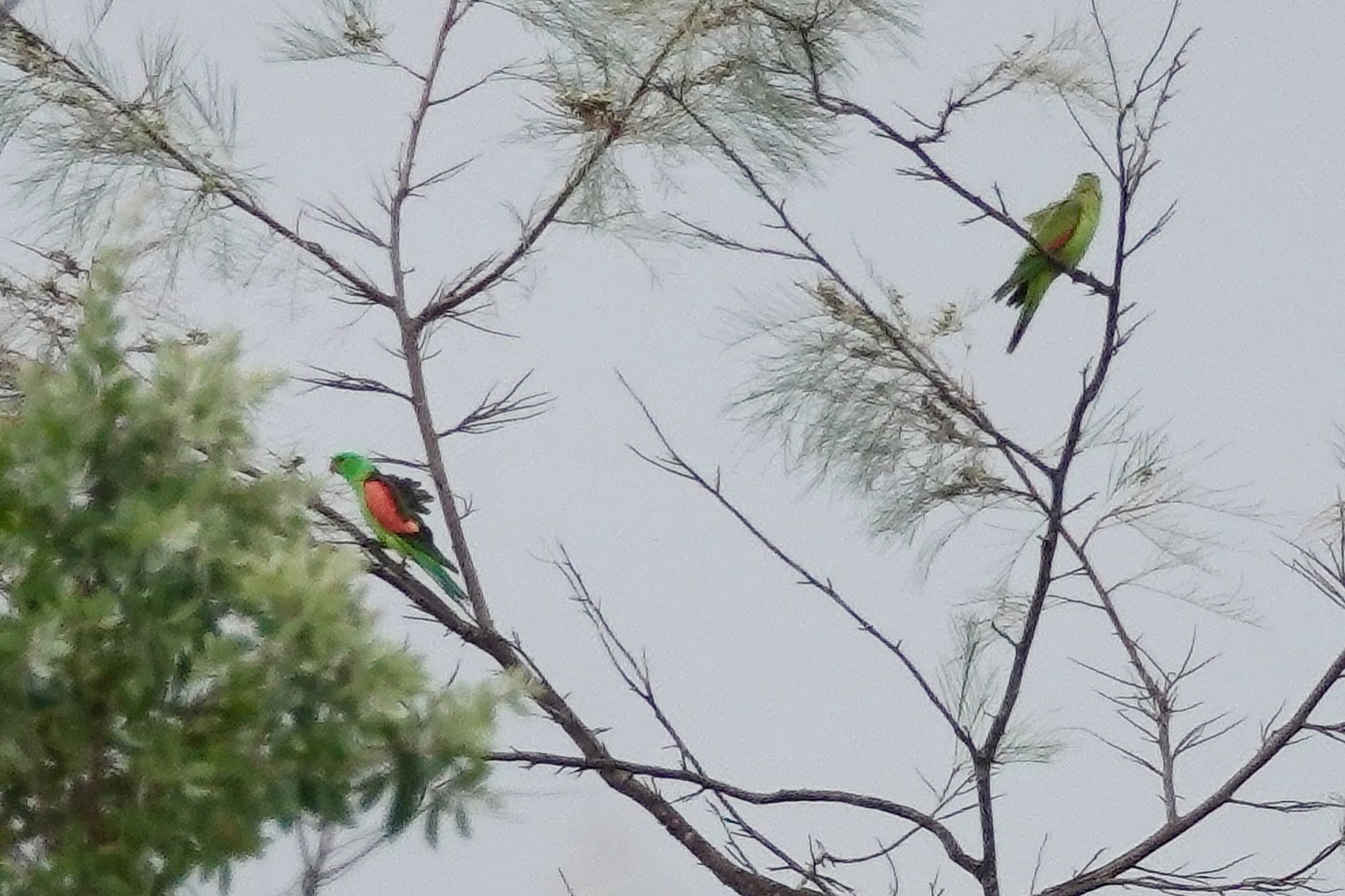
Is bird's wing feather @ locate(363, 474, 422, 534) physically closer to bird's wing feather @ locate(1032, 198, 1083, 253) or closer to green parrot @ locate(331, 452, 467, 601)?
green parrot @ locate(331, 452, 467, 601)

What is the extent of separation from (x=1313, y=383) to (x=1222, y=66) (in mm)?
328

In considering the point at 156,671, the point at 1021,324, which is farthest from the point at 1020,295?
the point at 156,671

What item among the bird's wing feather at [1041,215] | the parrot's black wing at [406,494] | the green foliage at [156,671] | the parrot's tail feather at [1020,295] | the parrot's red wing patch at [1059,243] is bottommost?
the green foliage at [156,671]

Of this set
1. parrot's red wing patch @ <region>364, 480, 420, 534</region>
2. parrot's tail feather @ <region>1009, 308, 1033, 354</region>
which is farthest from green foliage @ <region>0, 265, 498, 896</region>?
parrot's tail feather @ <region>1009, 308, 1033, 354</region>

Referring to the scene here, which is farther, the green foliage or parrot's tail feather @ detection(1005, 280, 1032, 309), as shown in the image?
parrot's tail feather @ detection(1005, 280, 1032, 309)

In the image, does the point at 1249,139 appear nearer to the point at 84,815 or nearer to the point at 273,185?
the point at 273,185

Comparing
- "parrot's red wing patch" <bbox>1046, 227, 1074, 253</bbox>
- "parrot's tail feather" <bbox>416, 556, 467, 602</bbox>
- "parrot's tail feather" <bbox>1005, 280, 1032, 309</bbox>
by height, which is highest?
"parrot's red wing patch" <bbox>1046, 227, 1074, 253</bbox>

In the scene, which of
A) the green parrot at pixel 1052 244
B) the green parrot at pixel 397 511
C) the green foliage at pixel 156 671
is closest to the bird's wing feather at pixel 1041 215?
the green parrot at pixel 1052 244

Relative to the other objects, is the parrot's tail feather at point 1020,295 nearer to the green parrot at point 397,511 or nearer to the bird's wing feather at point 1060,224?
the bird's wing feather at point 1060,224

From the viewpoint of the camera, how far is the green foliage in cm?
71

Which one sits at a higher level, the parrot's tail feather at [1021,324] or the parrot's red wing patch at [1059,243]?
the parrot's red wing patch at [1059,243]

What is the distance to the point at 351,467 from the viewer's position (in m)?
1.16

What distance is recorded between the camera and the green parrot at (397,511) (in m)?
1.14

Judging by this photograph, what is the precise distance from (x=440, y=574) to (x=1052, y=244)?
53cm
